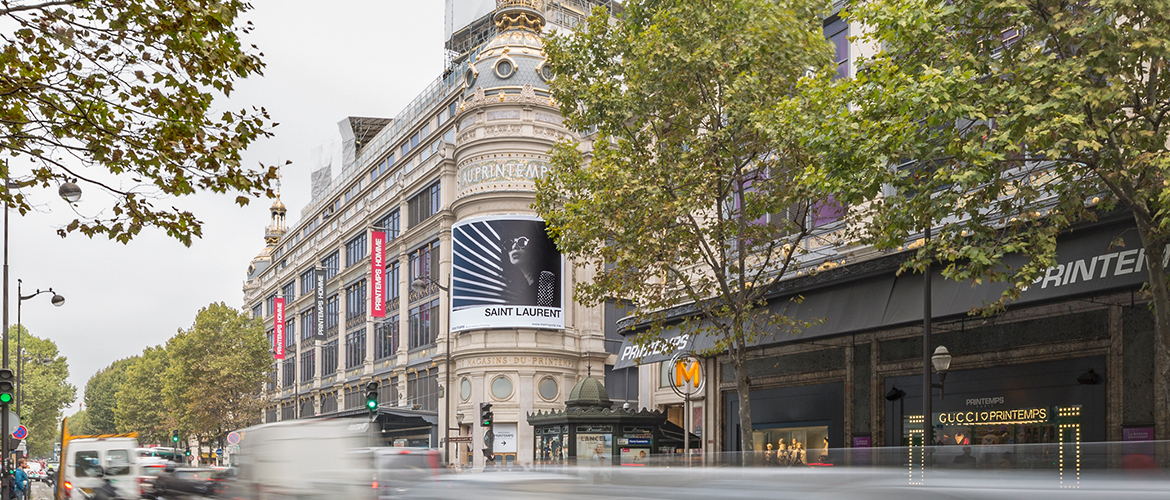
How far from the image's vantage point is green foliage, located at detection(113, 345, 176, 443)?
94.4 m

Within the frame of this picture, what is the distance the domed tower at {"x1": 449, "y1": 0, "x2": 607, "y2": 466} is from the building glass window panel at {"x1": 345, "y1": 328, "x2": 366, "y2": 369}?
15.7 m

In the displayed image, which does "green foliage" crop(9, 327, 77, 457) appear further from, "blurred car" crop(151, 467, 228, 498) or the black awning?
the black awning

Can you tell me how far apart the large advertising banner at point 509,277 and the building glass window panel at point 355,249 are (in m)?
16.2

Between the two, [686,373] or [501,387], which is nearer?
[686,373]

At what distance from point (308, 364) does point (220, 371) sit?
705cm

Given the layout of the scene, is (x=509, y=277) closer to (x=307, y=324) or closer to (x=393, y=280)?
(x=393, y=280)

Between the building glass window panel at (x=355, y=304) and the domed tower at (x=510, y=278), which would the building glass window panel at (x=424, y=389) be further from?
the building glass window panel at (x=355, y=304)

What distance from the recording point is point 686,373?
32969 mm

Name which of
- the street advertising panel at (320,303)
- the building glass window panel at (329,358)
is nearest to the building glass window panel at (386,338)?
the building glass window panel at (329,358)

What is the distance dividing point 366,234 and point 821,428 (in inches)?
1667

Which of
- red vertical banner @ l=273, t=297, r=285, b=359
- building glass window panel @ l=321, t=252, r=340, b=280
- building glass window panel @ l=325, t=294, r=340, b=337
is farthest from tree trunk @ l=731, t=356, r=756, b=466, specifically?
red vertical banner @ l=273, t=297, r=285, b=359

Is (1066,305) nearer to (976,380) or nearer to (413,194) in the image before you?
(976,380)

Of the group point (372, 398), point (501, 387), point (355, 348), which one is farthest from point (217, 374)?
point (372, 398)

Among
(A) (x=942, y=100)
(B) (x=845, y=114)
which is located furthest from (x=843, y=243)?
(A) (x=942, y=100)
